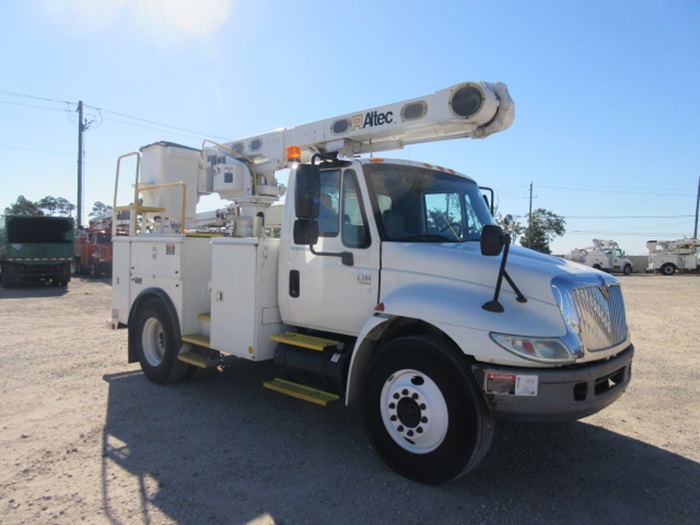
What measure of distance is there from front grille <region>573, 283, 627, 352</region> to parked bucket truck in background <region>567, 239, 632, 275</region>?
4300cm

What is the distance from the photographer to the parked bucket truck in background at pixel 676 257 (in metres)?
41.6

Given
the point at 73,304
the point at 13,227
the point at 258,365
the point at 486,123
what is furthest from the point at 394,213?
the point at 13,227

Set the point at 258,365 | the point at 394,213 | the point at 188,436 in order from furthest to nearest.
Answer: the point at 258,365
the point at 188,436
the point at 394,213

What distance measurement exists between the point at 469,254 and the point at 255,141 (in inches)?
153

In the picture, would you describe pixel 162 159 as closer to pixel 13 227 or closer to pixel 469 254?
pixel 469 254

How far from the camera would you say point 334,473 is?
3906mm

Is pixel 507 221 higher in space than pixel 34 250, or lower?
higher

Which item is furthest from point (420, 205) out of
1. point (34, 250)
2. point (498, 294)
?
point (34, 250)

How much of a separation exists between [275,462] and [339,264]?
5.77 feet

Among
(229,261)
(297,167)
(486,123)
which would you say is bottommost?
(229,261)

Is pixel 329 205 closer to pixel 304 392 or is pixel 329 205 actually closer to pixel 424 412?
pixel 304 392

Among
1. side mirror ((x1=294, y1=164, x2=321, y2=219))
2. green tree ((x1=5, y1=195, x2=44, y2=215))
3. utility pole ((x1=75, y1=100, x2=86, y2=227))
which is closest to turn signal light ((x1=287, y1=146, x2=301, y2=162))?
side mirror ((x1=294, y1=164, x2=321, y2=219))

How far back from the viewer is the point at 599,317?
3.66 meters

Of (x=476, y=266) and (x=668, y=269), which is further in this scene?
(x=668, y=269)
